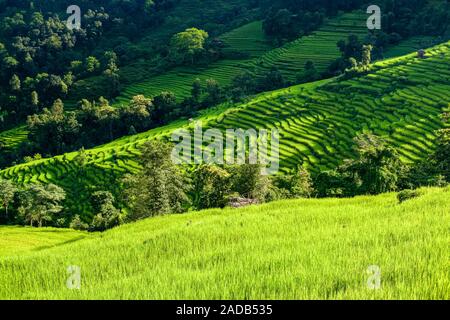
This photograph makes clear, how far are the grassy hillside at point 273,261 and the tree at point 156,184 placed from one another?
19.9 metres

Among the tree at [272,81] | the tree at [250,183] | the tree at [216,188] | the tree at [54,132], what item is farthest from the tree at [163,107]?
the tree at [250,183]

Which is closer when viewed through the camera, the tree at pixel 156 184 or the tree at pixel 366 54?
the tree at pixel 156 184

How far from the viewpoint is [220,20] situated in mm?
141125

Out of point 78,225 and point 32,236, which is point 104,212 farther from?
point 32,236

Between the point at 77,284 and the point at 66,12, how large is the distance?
546 ft

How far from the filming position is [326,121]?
2608 inches

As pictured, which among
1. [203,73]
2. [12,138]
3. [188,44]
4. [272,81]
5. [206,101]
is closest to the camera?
[206,101]

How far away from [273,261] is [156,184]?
26.7 meters

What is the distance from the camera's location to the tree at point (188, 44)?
109m

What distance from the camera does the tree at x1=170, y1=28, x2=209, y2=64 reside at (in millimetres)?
108562

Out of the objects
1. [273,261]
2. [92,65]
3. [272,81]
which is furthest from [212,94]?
[273,261]

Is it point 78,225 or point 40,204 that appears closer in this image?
point 78,225

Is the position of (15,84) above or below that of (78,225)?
above

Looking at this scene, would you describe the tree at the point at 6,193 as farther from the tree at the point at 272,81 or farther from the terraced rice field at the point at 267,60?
the tree at the point at 272,81
